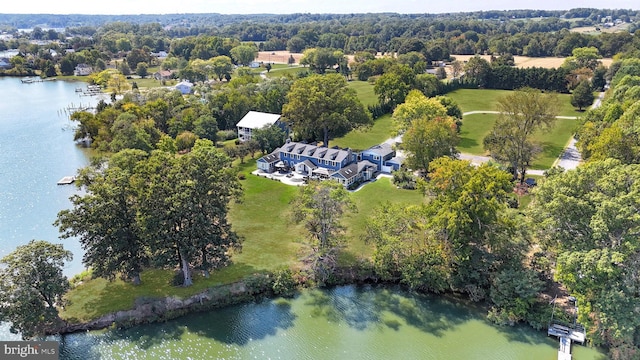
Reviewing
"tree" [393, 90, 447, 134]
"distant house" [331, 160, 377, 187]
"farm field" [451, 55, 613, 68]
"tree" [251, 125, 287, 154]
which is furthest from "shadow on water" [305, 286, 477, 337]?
"farm field" [451, 55, 613, 68]

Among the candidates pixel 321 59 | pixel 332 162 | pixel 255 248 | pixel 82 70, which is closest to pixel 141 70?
pixel 82 70

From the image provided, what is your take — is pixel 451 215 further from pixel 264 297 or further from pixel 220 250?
pixel 220 250

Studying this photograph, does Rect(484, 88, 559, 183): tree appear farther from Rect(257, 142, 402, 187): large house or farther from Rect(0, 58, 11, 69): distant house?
Rect(0, 58, 11, 69): distant house

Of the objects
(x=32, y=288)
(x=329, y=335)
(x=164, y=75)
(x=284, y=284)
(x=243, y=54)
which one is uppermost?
(x=243, y=54)

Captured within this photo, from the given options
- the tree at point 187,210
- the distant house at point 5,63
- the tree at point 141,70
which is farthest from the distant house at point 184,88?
the distant house at point 5,63

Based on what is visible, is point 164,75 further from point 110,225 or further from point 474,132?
point 110,225

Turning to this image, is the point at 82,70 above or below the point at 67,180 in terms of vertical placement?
above

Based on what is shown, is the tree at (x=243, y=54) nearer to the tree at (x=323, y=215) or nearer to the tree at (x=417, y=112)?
the tree at (x=417, y=112)
